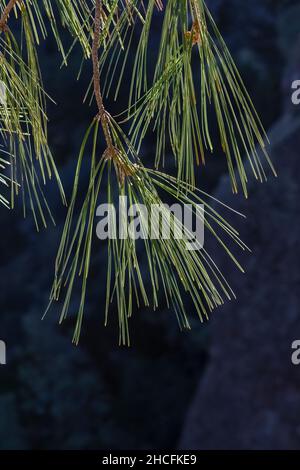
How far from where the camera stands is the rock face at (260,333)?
3.16 m

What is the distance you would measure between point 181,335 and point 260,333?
71cm

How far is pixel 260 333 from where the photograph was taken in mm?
3264

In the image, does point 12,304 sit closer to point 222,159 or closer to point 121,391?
point 121,391

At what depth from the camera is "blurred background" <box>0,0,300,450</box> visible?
323 cm

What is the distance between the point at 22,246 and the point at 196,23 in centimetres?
370

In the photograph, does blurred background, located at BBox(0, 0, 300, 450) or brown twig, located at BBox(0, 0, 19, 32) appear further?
blurred background, located at BBox(0, 0, 300, 450)

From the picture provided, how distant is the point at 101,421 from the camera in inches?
153

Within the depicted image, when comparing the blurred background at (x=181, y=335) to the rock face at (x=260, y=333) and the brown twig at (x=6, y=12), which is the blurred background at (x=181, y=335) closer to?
the rock face at (x=260, y=333)

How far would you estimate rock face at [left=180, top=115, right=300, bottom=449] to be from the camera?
3.16 meters

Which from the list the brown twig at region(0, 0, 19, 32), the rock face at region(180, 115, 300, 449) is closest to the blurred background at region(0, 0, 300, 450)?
the rock face at region(180, 115, 300, 449)

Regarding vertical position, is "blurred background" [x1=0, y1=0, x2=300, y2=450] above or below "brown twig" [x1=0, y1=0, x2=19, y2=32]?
below

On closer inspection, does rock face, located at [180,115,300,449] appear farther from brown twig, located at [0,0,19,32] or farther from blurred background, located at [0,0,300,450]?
brown twig, located at [0,0,19,32]
